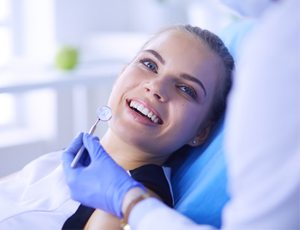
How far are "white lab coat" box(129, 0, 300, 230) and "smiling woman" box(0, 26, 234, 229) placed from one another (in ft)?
1.36

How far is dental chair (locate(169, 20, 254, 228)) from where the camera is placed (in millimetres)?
1009

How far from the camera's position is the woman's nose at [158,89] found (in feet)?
3.76

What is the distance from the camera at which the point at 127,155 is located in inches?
48.6

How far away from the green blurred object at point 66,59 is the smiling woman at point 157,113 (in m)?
1.09

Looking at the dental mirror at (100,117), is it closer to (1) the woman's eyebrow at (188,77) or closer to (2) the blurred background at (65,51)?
(1) the woman's eyebrow at (188,77)

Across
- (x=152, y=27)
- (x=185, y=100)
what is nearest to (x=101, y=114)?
(x=185, y=100)

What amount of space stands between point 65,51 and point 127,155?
1.20m

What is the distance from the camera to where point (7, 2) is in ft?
8.71

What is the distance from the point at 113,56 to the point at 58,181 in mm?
1475

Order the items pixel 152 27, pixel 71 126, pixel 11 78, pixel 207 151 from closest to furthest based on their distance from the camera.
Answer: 1. pixel 207 151
2. pixel 11 78
3. pixel 71 126
4. pixel 152 27

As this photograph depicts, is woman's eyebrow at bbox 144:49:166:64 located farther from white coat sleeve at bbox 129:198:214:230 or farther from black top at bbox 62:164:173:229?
white coat sleeve at bbox 129:198:214:230

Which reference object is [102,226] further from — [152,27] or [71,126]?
[152,27]

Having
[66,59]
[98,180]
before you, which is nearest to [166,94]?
[98,180]

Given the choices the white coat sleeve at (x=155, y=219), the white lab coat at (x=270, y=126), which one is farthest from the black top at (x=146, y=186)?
the white lab coat at (x=270, y=126)
